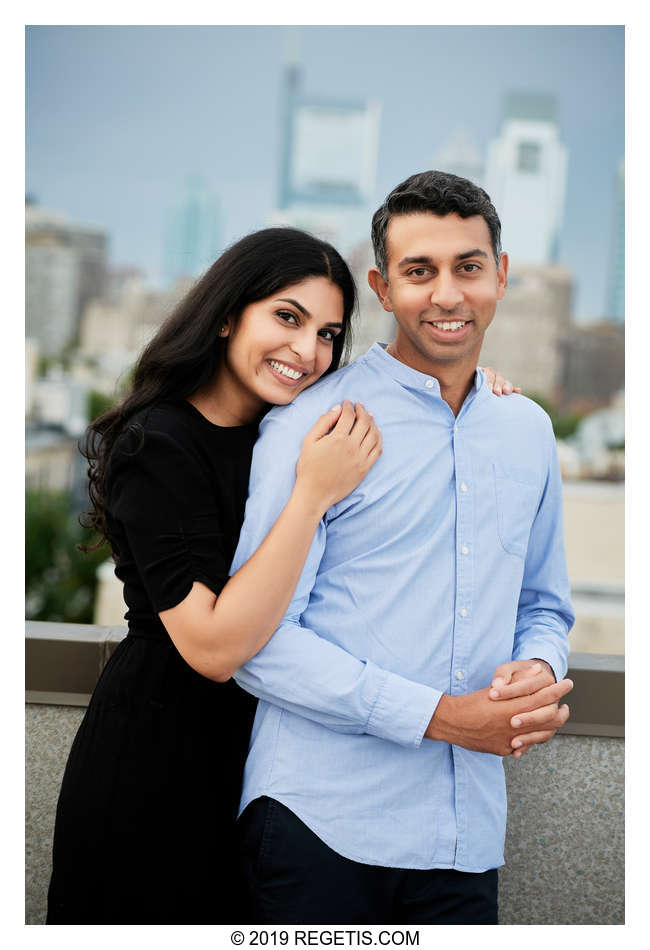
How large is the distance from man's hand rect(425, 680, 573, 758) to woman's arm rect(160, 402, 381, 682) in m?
0.34

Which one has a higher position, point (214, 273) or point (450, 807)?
point (214, 273)

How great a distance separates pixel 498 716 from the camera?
159 centimetres

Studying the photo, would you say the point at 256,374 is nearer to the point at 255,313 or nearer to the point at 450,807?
the point at 255,313

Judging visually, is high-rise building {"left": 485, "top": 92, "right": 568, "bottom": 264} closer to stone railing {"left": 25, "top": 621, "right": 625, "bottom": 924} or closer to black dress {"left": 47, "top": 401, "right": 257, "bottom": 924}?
stone railing {"left": 25, "top": 621, "right": 625, "bottom": 924}

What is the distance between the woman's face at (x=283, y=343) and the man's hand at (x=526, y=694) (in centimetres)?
65

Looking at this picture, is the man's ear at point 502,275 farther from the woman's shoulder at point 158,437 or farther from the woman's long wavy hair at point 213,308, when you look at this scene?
the woman's shoulder at point 158,437

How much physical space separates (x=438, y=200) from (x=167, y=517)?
30.5 inches

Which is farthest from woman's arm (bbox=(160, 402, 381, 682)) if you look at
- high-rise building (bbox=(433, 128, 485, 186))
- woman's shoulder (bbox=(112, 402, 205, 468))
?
high-rise building (bbox=(433, 128, 485, 186))

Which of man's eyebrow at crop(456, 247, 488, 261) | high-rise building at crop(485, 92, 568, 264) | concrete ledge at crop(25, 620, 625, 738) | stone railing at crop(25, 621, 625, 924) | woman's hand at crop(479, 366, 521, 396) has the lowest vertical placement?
stone railing at crop(25, 621, 625, 924)

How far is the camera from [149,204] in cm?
5578

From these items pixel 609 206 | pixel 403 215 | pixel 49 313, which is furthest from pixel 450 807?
pixel 609 206

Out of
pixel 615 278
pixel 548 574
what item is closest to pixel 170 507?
pixel 548 574

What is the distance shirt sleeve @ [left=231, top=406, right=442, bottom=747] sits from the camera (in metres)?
1.58
